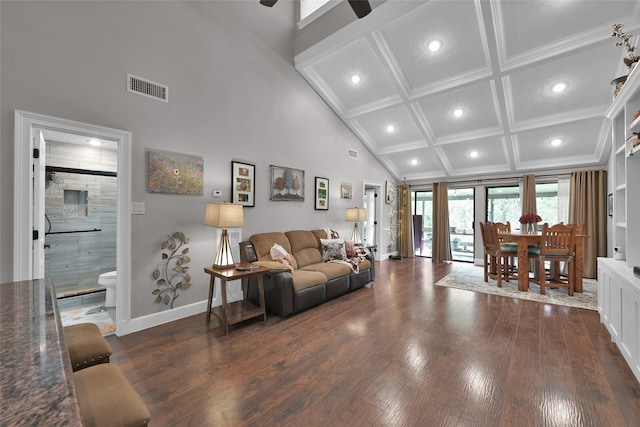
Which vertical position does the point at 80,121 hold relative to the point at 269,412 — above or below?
above

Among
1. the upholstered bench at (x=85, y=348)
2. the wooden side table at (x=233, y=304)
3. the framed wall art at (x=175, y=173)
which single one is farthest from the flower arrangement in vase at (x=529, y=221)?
the upholstered bench at (x=85, y=348)

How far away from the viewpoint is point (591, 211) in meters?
5.14

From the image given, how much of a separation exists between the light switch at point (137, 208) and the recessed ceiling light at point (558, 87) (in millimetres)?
6032

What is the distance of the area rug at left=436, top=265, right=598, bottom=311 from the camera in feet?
12.2

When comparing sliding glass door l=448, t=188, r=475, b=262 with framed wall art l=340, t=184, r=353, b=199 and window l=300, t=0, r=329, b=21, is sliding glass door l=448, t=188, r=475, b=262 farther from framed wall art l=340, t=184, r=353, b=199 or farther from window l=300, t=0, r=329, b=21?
window l=300, t=0, r=329, b=21

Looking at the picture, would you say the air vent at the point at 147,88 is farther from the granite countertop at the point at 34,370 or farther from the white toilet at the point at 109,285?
the granite countertop at the point at 34,370

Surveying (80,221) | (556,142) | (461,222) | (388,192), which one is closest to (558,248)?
(556,142)

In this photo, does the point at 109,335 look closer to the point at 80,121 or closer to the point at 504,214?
the point at 80,121

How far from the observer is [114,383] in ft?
3.43

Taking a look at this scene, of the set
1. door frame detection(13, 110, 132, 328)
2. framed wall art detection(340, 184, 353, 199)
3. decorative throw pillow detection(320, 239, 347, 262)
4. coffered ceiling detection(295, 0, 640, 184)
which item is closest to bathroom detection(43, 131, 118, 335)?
door frame detection(13, 110, 132, 328)

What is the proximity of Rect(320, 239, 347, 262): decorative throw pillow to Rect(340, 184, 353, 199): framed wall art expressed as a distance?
1.50 meters

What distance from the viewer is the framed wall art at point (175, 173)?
291cm

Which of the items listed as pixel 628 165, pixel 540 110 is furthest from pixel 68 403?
pixel 540 110

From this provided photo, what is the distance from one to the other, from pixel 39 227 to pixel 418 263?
22.1 feet
